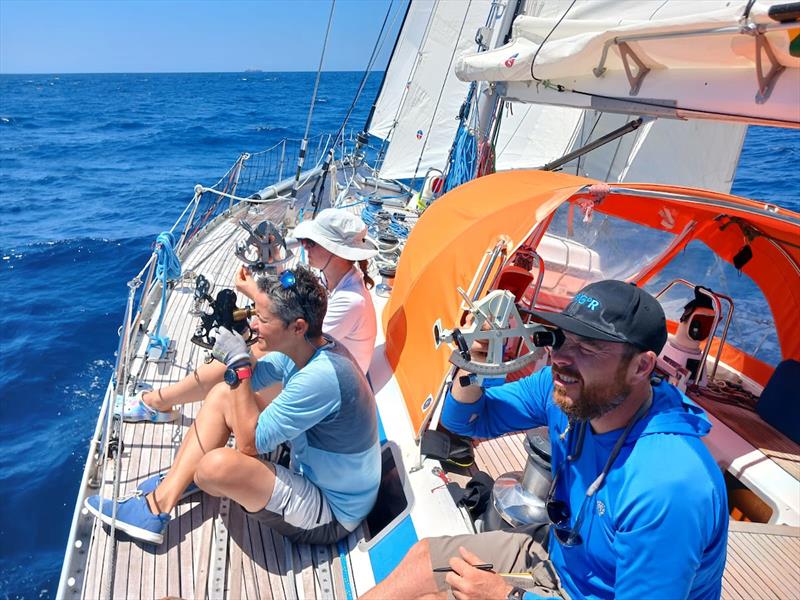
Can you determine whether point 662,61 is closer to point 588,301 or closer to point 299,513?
point 588,301

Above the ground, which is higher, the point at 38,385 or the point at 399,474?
the point at 399,474

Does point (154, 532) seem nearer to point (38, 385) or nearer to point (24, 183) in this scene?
point (38, 385)

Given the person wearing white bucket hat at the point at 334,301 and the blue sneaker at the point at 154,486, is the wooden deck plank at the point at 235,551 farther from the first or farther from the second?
the person wearing white bucket hat at the point at 334,301

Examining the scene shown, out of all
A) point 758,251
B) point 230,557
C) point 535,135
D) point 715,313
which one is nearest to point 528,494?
point 230,557

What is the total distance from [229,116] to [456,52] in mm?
25157

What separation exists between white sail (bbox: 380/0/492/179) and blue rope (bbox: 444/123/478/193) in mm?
3845

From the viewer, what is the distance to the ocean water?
181 inches

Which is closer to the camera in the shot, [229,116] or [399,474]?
[399,474]

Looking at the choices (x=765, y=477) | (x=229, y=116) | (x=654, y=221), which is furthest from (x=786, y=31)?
(x=229, y=116)

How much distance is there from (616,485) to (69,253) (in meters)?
11.0

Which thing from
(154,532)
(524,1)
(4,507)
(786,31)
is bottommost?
(4,507)

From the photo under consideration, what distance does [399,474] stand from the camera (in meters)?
2.83

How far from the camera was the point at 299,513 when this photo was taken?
2328 millimetres

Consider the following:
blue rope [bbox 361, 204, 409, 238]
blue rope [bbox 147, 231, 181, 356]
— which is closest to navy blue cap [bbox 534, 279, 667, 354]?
blue rope [bbox 147, 231, 181, 356]
